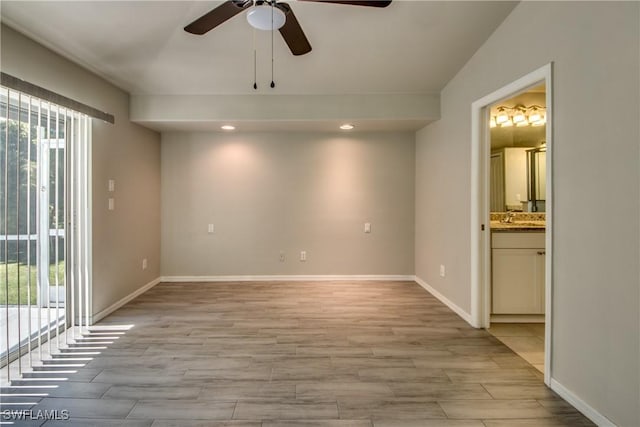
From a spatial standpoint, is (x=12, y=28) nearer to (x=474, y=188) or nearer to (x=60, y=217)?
(x=60, y=217)

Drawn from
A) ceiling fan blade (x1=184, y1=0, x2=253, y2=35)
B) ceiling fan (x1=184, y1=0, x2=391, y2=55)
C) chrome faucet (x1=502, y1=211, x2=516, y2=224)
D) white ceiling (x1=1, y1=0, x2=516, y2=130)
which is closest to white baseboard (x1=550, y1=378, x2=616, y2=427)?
chrome faucet (x1=502, y1=211, x2=516, y2=224)

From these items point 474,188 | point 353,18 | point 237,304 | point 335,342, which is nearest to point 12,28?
point 353,18

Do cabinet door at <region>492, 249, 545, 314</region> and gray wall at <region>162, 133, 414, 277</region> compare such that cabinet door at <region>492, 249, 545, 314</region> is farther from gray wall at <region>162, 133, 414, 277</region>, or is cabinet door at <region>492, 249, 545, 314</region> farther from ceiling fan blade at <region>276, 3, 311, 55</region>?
ceiling fan blade at <region>276, 3, 311, 55</region>

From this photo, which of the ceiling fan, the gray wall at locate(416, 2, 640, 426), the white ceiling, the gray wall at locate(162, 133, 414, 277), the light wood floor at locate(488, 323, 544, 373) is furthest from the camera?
the gray wall at locate(162, 133, 414, 277)

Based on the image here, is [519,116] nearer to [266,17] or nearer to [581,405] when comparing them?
[581,405]

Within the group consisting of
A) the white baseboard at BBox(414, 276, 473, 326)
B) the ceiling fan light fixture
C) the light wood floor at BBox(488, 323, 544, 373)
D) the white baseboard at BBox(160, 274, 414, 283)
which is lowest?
the light wood floor at BBox(488, 323, 544, 373)

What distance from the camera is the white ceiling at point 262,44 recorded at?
238cm

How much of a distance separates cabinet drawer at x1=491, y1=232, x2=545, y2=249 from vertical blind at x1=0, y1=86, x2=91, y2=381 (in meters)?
3.79

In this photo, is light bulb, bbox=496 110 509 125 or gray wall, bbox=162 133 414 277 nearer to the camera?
light bulb, bbox=496 110 509 125

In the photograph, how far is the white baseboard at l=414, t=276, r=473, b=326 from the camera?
11.1ft

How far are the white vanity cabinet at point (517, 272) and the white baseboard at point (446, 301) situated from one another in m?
0.25

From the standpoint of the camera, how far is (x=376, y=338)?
2.96m

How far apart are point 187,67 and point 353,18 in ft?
5.71

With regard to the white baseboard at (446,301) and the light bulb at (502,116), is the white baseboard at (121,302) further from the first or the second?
the light bulb at (502,116)
